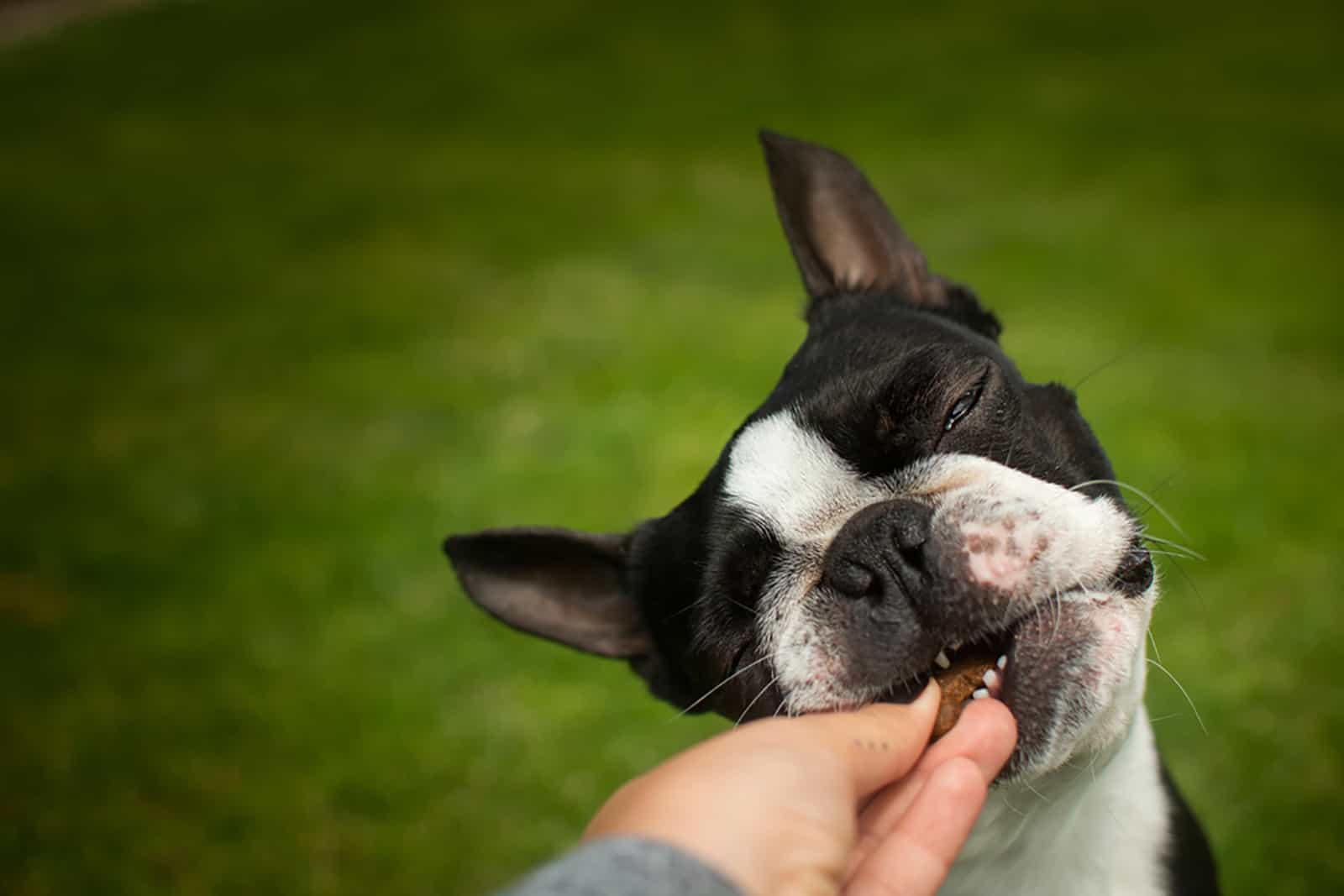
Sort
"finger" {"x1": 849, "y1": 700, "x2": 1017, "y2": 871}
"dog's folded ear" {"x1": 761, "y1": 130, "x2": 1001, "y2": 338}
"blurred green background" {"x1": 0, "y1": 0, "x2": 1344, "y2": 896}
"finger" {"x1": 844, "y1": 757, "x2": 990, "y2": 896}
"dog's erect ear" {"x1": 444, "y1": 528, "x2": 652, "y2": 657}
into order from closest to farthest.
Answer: "finger" {"x1": 844, "y1": 757, "x2": 990, "y2": 896}, "finger" {"x1": 849, "y1": 700, "x2": 1017, "y2": 871}, "dog's erect ear" {"x1": 444, "y1": 528, "x2": 652, "y2": 657}, "dog's folded ear" {"x1": 761, "y1": 130, "x2": 1001, "y2": 338}, "blurred green background" {"x1": 0, "y1": 0, "x2": 1344, "y2": 896}

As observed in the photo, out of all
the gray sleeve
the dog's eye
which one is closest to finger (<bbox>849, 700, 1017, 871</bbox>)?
the gray sleeve

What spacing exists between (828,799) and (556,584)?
1334mm

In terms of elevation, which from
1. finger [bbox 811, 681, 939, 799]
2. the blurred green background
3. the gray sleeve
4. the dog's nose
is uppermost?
the gray sleeve

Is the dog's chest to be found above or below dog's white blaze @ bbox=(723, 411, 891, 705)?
below

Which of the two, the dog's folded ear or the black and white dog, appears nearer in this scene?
the black and white dog

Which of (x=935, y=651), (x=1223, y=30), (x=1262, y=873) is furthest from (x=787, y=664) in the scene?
(x=1223, y=30)

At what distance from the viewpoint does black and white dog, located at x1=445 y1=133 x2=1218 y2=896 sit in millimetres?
1928

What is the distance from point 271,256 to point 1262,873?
6921mm

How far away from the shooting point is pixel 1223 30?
9.43 m

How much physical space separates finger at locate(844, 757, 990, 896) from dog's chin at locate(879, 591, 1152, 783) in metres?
0.27

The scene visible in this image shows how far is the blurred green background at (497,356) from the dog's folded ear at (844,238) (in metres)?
1.67

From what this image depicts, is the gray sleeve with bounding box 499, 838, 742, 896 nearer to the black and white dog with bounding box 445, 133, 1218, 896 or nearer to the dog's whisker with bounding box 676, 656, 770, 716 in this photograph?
the black and white dog with bounding box 445, 133, 1218, 896

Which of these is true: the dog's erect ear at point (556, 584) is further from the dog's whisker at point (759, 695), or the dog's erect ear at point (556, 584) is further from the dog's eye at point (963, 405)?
the dog's eye at point (963, 405)

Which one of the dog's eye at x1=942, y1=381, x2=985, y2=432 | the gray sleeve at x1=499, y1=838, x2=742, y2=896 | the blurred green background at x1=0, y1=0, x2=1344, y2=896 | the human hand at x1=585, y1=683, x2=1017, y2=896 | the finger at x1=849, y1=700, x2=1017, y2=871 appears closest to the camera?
the gray sleeve at x1=499, y1=838, x2=742, y2=896
